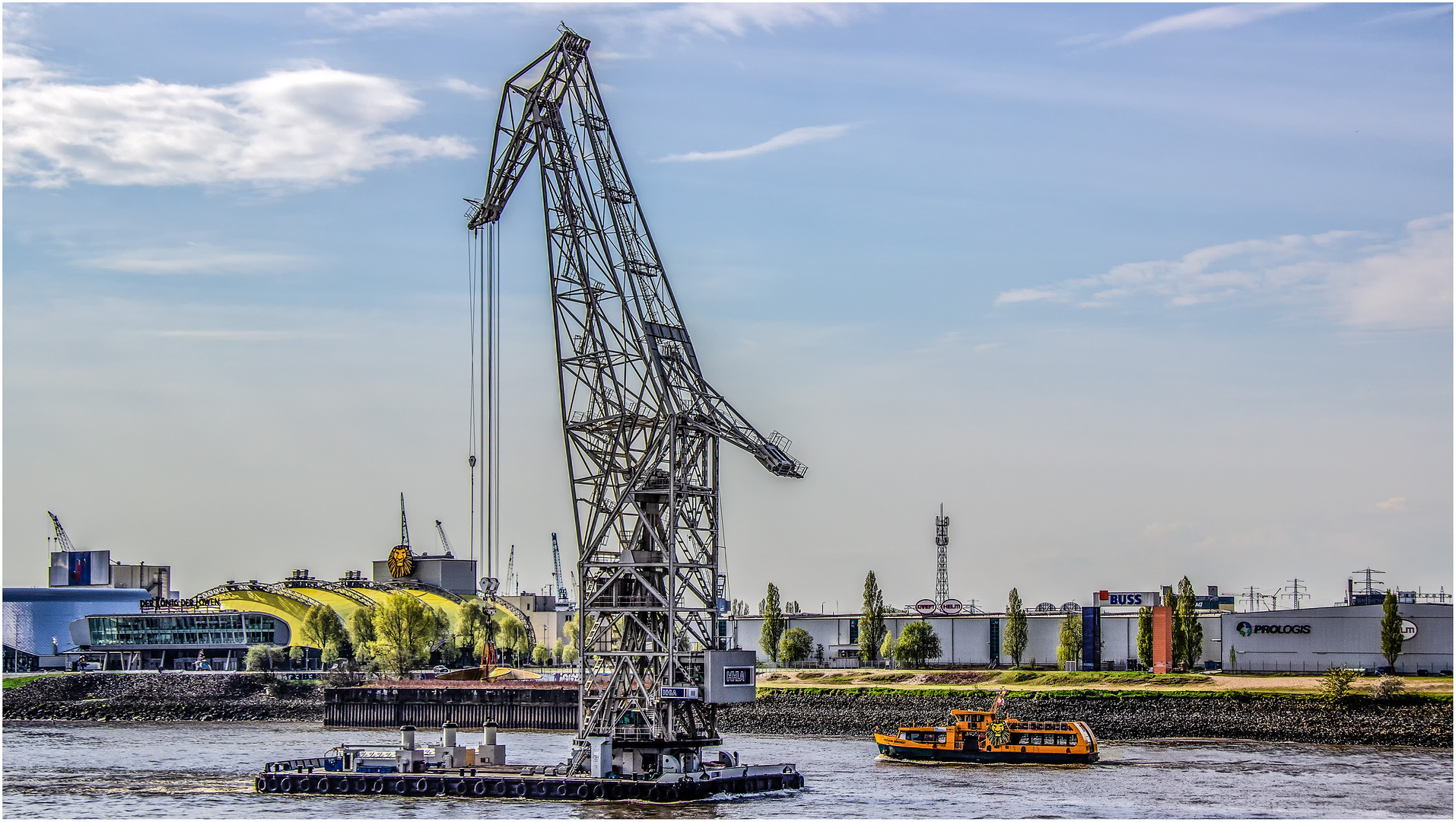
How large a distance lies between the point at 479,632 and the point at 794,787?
121861 millimetres

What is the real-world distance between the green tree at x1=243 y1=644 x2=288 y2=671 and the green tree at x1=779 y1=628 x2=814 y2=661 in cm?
6039

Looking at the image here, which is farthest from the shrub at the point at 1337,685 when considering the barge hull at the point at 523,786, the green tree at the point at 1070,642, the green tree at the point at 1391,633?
the barge hull at the point at 523,786

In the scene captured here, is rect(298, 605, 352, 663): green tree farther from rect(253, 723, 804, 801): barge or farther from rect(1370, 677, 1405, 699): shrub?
rect(1370, 677, 1405, 699): shrub

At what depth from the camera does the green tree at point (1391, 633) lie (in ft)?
403

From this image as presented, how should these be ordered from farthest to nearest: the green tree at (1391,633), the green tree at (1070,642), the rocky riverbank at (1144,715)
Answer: the green tree at (1070,642)
the green tree at (1391,633)
the rocky riverbank at (1144,715)

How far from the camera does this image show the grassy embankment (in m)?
118

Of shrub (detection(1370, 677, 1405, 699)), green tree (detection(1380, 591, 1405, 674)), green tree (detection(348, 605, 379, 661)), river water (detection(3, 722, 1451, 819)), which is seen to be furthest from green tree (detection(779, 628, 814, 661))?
shrub (detection(1370, 677, 1405, 699))

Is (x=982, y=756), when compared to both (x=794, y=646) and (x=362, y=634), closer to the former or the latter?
(x=794, y=646)

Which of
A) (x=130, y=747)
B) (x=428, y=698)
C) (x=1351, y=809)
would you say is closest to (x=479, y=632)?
(x=428, y=698)

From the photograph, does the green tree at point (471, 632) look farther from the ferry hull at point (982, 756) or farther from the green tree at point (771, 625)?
the ferry hull at point (982, 756)

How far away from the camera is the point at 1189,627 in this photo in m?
134

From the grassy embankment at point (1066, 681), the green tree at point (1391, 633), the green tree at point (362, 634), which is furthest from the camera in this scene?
the green tree at point (362, 634)

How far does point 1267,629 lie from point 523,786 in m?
79.0

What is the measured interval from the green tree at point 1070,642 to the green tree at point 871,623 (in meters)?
18.1
